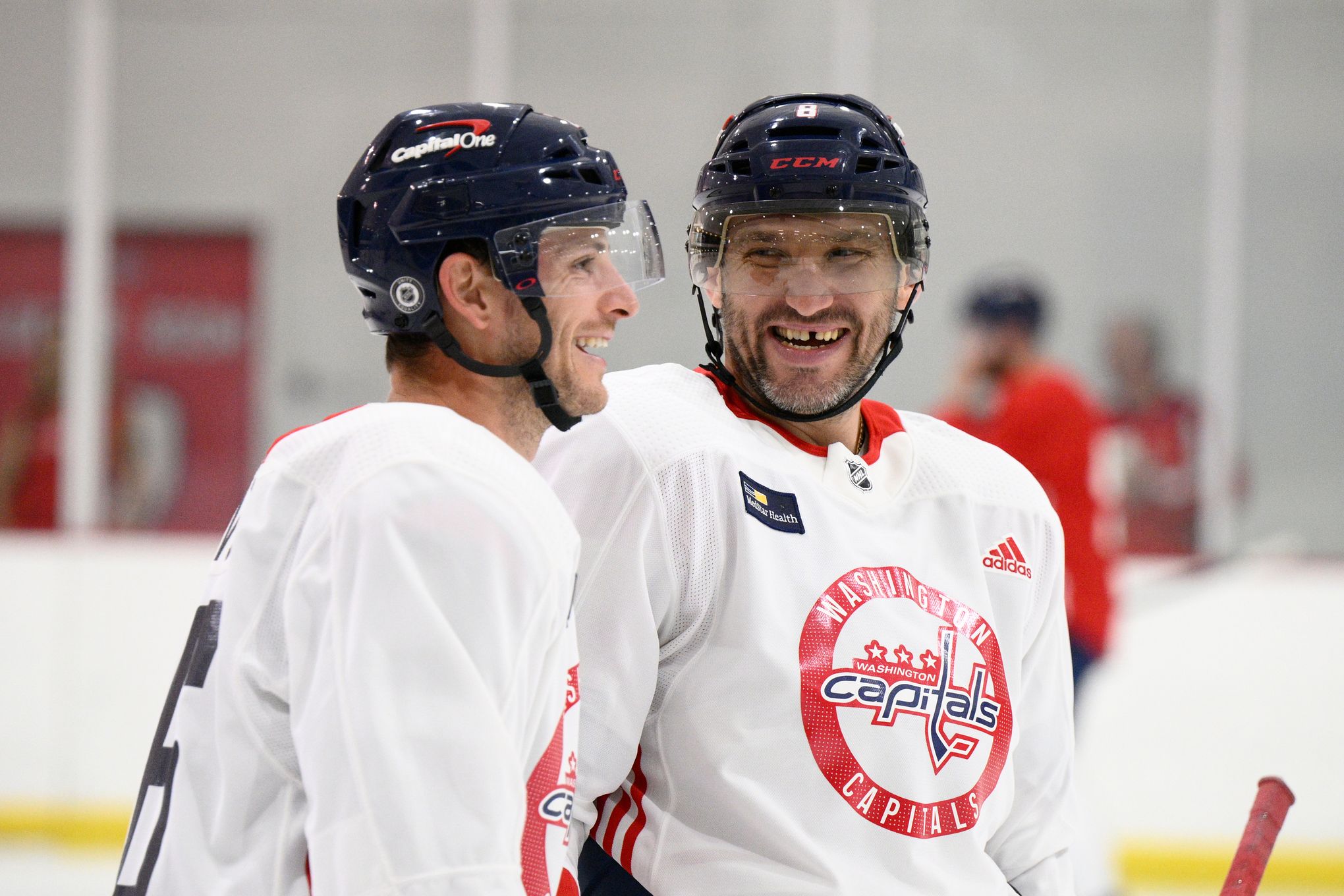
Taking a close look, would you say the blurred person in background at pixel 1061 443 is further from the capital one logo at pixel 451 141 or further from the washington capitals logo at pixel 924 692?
the capital one logo at pixel 451 141

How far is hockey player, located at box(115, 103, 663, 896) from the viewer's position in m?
0.93

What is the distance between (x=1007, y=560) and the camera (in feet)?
4.87

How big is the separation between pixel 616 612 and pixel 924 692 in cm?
31

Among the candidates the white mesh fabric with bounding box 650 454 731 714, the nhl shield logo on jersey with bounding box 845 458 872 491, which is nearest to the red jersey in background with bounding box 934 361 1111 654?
the nhl shield logo on jersey with bounding box 845 458 872 491

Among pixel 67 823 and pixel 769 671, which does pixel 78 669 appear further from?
pixel 769 671

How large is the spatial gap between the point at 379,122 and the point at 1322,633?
3.55 m

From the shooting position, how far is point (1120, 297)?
470cm

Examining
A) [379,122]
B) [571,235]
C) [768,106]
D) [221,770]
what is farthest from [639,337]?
[221,770]

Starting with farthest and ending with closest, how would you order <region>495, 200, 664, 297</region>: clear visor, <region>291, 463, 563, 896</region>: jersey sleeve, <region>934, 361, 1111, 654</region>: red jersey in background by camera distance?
<region>934, 361, 1111, 654</region>: red jersey in background
<region>495, 200, 664, 297</region>: clear visor
<region>291, 463, 563, 896</region>: jersey sleeve

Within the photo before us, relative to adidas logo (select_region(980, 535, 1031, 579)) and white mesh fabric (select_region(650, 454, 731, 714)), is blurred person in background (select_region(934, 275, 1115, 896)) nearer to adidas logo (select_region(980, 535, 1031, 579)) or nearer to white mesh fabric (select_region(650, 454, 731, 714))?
adidas logo (select_region(980, 535, 1031, 579))

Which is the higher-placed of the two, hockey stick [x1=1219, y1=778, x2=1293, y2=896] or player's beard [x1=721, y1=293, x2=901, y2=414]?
player's beard [x1=721, y1=293, x2=901, y2=414]

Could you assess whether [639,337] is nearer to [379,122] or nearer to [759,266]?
[379,122]

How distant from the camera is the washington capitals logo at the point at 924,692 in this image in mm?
1316

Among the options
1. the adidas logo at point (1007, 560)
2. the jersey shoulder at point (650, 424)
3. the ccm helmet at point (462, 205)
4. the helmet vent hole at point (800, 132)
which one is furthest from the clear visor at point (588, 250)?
the adidas logo at point (1007, 560)
